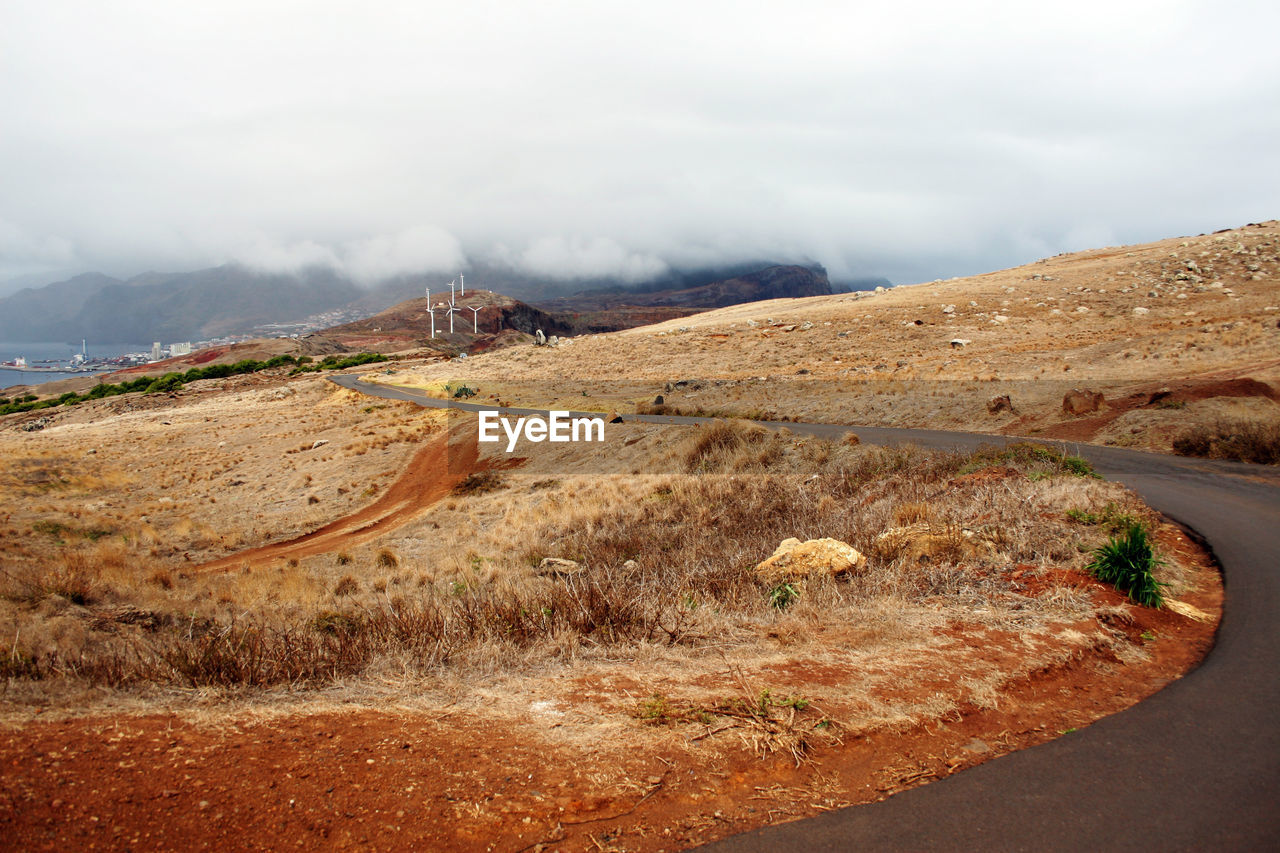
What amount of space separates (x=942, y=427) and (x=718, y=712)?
2141cm

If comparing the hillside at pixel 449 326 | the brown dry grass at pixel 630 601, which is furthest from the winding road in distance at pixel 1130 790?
the hillside at pixel 449 326

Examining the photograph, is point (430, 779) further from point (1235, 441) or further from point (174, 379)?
point (174, 379)

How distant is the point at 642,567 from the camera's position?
988 centimetres

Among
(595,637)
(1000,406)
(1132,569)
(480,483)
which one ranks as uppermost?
(1000,406)

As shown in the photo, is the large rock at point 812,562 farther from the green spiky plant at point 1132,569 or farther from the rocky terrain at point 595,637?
the green spiky plant at point 1132,569

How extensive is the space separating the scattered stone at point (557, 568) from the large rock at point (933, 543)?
4.90 meters

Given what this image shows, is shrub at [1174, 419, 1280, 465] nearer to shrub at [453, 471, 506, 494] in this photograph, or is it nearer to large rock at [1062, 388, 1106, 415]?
large rock at [1062, 388, 1106, 415]

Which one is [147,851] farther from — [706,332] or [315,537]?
[706,332]

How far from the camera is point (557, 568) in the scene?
11453 millimetres

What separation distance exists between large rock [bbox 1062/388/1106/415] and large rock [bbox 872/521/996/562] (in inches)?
621

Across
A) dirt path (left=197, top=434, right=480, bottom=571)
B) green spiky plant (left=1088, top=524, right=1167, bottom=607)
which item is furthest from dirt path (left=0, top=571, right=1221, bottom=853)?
dirt path (left=197, top=434, right=480, bottom=571)

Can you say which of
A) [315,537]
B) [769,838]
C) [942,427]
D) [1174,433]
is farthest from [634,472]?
[769,838]

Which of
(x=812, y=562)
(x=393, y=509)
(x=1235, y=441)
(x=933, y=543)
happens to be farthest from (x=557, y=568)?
(x=1235, y=441)

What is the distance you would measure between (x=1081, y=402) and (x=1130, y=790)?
21026 millimetres
